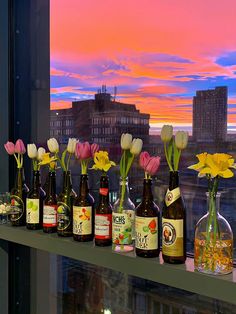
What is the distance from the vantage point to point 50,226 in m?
1.35

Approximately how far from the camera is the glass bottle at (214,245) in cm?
97

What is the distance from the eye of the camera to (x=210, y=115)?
127cm

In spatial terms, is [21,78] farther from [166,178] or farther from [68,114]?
[166,178]

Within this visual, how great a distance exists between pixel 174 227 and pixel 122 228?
169 mm

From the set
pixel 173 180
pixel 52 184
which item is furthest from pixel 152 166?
pixel 52 184

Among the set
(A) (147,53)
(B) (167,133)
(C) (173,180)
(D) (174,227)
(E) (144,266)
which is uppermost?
(A) (147,53)

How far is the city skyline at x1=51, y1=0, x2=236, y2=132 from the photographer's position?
125cm

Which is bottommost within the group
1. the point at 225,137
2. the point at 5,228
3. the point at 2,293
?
the point at 2,293

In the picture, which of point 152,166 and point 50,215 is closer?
point 152,166

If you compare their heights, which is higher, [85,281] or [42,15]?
[42,15]

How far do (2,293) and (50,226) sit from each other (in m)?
0.53

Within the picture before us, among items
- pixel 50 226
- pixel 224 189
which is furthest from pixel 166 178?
pixel 50 226

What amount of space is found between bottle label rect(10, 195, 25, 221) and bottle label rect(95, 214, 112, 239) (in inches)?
15.7

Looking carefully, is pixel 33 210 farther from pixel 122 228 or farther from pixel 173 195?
pixel 173 195
